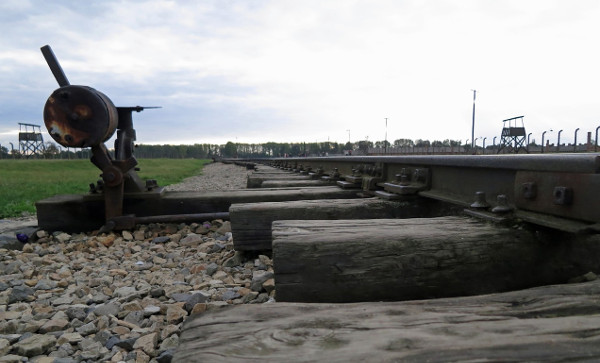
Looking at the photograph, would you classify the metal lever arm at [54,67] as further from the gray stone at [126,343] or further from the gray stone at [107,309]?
the gray stone at [126,343]

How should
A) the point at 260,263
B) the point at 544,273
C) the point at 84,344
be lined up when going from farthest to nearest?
the point at 260,263 → the point at 84,344 → the point at 544,273

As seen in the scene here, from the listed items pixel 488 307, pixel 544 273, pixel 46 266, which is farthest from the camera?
pixel 46 266

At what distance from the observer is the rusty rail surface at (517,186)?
134 cm

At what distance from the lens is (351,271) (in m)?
1.37

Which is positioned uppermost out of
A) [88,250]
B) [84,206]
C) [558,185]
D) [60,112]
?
[60,112]

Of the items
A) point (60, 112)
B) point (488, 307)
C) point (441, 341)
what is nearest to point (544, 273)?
point (488, 307)

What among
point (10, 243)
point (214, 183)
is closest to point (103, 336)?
point (10, 243)

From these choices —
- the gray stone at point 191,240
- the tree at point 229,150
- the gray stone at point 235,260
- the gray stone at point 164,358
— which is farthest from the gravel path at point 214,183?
the tree at point 229,150

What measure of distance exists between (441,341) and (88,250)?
356 cm

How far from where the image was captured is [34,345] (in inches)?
66.8

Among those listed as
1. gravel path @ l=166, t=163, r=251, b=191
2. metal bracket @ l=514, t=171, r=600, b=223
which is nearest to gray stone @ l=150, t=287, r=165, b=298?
metal bracket @ l=514, t=171, r=600, b=223

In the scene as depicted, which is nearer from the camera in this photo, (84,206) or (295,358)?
(295,358)

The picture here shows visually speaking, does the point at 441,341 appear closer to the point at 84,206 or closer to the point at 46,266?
the point at 46,266

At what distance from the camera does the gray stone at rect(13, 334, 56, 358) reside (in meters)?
1.67
